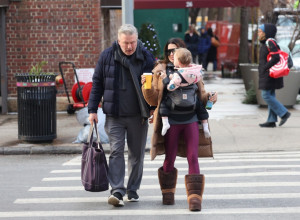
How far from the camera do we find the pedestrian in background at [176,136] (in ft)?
22.3

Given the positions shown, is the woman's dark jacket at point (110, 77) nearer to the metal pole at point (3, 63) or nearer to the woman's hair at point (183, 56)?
the woman's hair at point (183, 56)

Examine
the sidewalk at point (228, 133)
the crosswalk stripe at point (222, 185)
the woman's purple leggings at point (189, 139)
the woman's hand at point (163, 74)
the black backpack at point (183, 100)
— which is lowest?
the sidewalk at point (228, 133)

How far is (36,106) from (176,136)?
4.88 metres

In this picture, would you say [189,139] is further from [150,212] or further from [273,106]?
[273,106]

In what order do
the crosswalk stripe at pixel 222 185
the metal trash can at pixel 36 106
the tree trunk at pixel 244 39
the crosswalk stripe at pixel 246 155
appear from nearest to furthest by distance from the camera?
the crosswalk stripe at pixel 222 185
the crosswalk stripe at pixel 246 155
the metal trash can at pixel 36 106
the tree trunk at pixel 244 39

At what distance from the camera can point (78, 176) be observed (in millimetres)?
8898

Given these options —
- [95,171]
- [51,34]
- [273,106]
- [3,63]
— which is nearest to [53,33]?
[51,34]

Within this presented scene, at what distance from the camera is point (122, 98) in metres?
7.02

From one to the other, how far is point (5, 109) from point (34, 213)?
9191mm

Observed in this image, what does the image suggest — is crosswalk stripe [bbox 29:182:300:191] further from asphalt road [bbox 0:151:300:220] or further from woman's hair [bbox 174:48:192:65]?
woman's hair [bbox 174:48:192:65]

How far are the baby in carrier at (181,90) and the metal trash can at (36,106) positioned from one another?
189 inches

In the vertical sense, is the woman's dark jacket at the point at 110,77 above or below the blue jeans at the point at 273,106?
above

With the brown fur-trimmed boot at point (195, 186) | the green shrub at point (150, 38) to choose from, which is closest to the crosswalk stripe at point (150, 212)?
the brown fur-trimmed boot at point (195, 186)

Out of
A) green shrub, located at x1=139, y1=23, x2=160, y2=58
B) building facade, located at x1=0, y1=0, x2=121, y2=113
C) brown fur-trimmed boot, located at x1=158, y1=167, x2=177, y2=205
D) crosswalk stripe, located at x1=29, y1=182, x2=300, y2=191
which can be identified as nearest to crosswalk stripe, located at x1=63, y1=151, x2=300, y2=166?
crosswalk stripe, located at x1=29, y1=182, x2=300, y2=191
